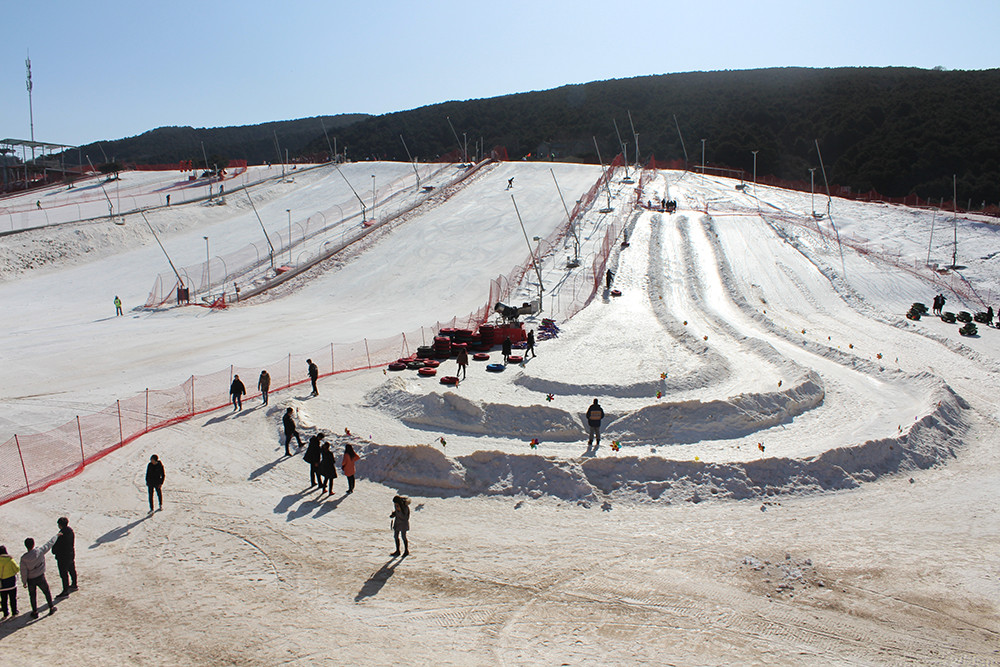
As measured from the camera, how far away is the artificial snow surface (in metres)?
9.15

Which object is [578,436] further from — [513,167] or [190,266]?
[513,167]

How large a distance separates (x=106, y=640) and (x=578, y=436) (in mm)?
10345

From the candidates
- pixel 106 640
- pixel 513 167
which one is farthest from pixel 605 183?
pixel 106 640

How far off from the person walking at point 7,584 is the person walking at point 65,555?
1.78 feet

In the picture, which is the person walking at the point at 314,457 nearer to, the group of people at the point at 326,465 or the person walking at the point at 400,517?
the group of people at the point at 326,465

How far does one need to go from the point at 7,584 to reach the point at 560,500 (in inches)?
353

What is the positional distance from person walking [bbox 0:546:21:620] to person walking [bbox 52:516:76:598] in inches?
21.4

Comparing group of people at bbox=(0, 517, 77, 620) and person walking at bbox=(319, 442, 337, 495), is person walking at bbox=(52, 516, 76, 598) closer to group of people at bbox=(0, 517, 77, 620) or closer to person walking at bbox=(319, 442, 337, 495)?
group of people at bbox=(0, 517, 77, 620)

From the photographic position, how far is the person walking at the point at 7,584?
31.1ft

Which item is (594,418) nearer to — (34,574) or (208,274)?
(34,574)

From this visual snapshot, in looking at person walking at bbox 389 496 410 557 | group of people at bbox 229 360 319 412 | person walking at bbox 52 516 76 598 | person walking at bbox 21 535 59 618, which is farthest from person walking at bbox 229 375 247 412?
person walking at bbox 389 496 410 557

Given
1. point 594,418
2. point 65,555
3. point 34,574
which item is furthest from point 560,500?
point 34,574

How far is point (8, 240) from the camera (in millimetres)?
44562

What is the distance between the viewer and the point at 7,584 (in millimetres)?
9547
